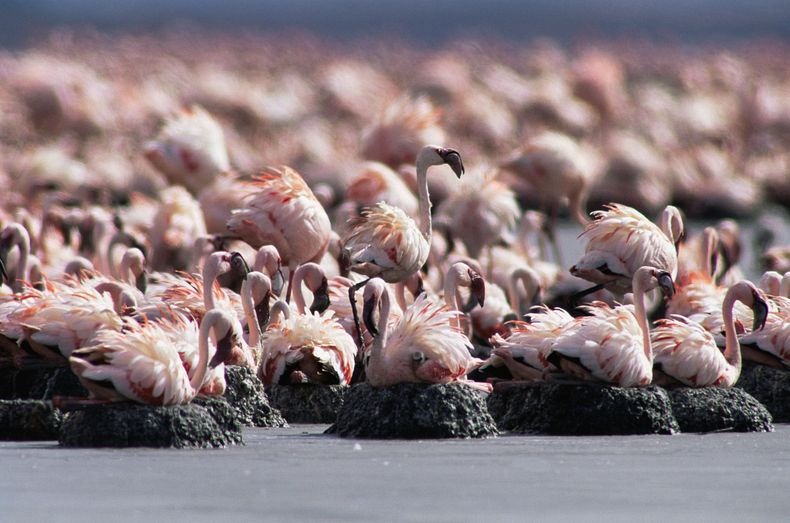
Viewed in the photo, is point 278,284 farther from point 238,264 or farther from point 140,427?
point 140,427

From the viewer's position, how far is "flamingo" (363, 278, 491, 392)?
1196cm

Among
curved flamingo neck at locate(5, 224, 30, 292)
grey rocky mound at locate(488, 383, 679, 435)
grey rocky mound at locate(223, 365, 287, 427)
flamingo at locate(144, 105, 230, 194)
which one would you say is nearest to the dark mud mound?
grey rocky mound at locate(223, 365, 287, 427)

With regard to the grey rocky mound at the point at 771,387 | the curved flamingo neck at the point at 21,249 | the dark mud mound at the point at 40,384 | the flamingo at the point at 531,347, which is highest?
the flamingo at the point at 531,347

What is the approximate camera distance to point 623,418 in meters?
12.2

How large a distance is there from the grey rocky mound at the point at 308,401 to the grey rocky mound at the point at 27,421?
1.90m

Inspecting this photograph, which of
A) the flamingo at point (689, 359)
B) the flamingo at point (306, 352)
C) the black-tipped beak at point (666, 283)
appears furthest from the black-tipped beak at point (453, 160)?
the flamingo at point (689, 359)

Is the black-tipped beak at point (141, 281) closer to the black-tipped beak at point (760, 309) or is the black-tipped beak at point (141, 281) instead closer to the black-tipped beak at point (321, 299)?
the black-tipped beak at point (321, 299)

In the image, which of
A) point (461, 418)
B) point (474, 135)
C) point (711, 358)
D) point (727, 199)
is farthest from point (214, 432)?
point (474, 135)

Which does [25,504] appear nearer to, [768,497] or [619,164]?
[768,497]

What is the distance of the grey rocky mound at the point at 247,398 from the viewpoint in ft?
41.9

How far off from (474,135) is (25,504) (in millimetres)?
31288

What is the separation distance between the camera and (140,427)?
36.9 feet

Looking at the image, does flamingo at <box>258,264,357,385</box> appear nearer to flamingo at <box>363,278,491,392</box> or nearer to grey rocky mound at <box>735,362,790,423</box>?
flamingo at <box>363,278,491,392</box>

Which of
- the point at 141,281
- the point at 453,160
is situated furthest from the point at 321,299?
the point at 141,281
